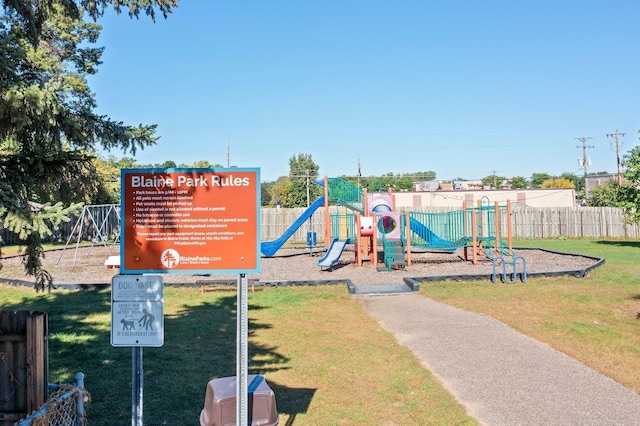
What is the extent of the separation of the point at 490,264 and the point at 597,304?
26.6ft

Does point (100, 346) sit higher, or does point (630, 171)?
point (630, 171)

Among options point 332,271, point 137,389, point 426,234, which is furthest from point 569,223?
point 137,389

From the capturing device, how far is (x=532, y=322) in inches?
376

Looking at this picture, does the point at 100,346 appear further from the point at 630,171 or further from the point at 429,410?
the point at 630,171

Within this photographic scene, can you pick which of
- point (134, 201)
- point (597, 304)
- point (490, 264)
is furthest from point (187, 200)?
point (490, 264)

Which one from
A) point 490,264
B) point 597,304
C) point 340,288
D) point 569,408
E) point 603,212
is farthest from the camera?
point 603,212

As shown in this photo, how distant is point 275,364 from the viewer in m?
7.03

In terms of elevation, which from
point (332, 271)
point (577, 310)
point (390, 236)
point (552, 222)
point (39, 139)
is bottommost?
point (577, 310)

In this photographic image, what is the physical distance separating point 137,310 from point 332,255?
15.0 meters

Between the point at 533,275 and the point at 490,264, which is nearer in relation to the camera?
the point at 533,275

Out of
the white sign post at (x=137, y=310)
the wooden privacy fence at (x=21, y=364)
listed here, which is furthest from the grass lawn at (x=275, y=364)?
the white sign post at (x=137, y=310)

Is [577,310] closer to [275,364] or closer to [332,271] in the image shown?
[275,364]

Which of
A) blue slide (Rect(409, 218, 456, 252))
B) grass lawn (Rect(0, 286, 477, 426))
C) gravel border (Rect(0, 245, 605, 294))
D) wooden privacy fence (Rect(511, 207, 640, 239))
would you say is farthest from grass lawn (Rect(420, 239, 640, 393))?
wooden privacy fence (Rect(511, 207, 640, 239))

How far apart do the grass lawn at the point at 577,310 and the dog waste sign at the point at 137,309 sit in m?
5.55
